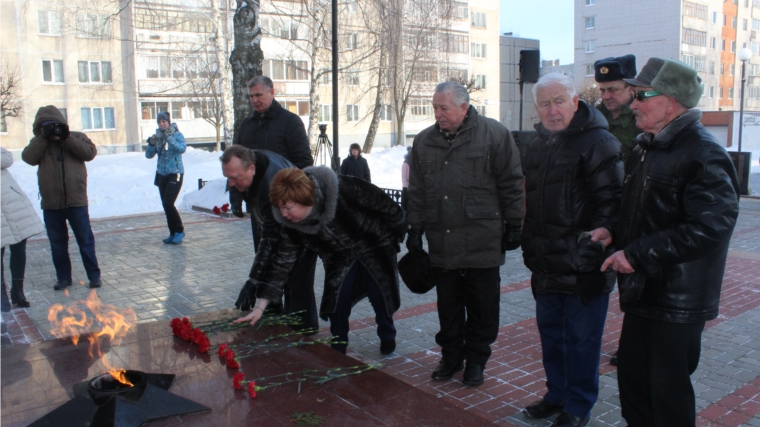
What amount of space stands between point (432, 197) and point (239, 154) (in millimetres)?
1359

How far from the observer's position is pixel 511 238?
414 centimetres

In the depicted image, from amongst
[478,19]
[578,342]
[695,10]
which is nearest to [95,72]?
Answer: [478,19]

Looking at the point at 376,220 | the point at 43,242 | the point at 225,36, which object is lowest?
the point at 43,242

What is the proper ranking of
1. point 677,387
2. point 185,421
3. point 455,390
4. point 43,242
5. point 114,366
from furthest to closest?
point 43,242, point 455,390, point 114,366, point 185,421, point 677,387

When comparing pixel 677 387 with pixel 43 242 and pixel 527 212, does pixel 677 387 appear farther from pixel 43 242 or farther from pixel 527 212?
pixel 43 242

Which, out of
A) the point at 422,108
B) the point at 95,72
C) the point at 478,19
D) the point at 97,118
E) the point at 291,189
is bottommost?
the point at 291,189

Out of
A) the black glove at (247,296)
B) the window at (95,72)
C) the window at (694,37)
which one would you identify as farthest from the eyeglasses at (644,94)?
the window at (694,37)

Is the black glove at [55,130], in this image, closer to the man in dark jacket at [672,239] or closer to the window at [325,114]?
the man in dark jacket at [672,239]

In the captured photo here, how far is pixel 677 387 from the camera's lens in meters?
2.80

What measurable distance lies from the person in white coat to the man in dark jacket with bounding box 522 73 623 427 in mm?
4750

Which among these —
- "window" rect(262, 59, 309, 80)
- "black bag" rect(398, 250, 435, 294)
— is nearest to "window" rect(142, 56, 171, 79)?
"window" rect(262, 59, 309, 80)

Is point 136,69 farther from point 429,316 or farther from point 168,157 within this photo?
point 429,316

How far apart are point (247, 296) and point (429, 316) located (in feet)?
7.48

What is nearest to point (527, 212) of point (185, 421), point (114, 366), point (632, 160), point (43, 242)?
point (632, 160)
